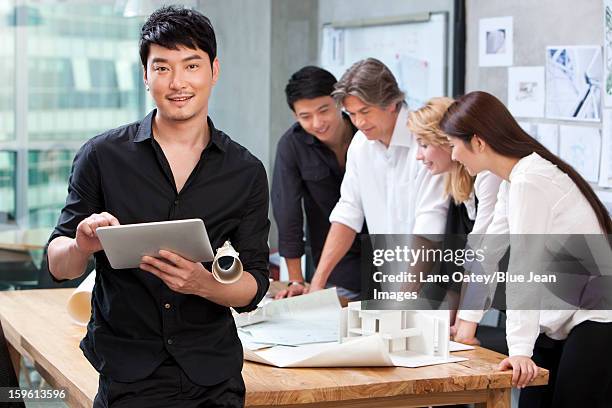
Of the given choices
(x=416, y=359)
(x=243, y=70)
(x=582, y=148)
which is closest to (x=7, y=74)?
(x=243, y=70)

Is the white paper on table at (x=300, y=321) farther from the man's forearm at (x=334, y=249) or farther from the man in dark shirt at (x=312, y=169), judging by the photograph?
the man in dark shirt at (x=312, y=169)

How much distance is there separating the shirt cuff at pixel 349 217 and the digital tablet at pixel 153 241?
2097 mm

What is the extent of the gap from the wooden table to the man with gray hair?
890 millimetres

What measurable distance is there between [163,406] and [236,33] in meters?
3.47

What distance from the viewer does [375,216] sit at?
4.11m

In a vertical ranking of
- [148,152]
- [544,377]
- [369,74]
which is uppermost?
[369,74]

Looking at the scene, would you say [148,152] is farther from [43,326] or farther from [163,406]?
[43,326]

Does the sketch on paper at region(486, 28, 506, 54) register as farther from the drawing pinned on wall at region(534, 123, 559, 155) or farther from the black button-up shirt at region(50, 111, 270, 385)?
the black button-up shirt at region(50, 111, 270, 385)

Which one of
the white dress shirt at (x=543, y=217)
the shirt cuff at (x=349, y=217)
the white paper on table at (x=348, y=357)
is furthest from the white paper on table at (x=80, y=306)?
the white dress shirt at (x=543, y=217)

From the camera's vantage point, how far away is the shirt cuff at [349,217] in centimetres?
415

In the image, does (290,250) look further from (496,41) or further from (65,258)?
(65,258)

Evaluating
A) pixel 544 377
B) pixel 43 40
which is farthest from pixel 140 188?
pixel 43 40

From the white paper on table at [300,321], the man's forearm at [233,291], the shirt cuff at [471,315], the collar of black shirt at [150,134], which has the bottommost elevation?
the white paper on table at [300,321]

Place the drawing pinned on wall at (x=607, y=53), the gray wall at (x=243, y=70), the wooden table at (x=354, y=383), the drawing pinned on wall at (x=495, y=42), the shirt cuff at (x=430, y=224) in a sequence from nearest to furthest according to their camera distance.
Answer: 1. the wooden table at (x=354, y=383)
2. the shirt cuff at (x=430, y=224)
3. the drawing pinned on wall at (x=607, y=53)
4. the drawing pinned on wall at (x=495, y=42)
5. the gray wall at (x=243, y=70)
